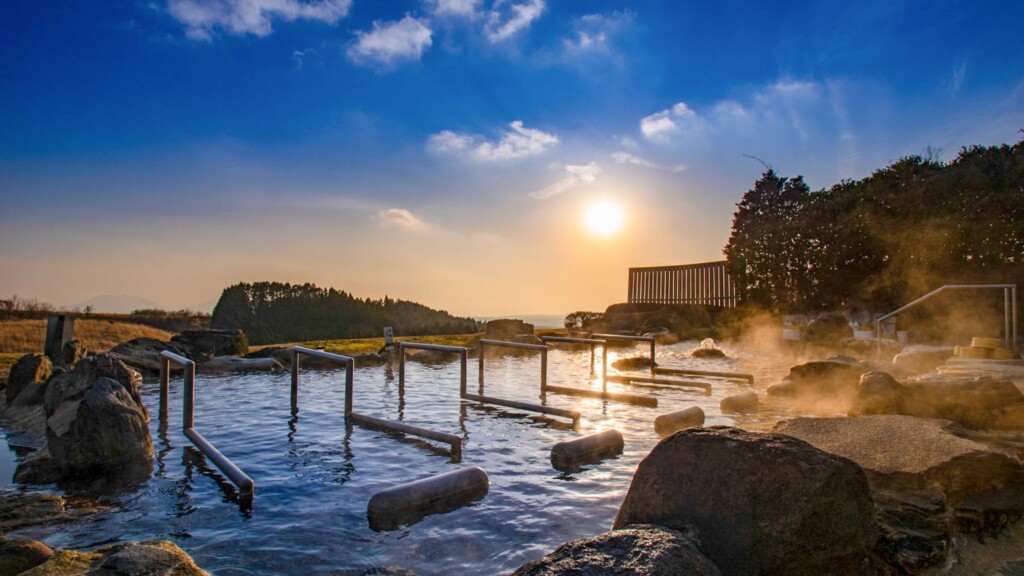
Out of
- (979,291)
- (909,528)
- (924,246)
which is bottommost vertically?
(909,528)

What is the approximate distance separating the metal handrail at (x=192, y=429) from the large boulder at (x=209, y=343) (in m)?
7.27

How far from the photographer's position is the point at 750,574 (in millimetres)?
3092

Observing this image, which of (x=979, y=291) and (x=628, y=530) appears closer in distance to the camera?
(x=628, y=530)

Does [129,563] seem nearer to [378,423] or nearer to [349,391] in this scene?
[378,423]

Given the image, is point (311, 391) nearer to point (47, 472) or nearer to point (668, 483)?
point (47, 472)

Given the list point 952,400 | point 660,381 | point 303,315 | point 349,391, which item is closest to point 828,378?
point 660,381

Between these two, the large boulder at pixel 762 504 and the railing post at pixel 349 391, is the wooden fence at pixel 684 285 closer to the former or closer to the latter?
the railing post at pixel 349 391

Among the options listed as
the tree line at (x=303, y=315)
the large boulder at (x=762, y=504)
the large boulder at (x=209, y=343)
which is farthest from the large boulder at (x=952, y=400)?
the tree line at (x=303, y=315)


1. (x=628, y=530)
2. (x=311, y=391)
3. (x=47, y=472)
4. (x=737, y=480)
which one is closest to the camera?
(x=628, y=530)

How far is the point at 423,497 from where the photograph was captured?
476 cm

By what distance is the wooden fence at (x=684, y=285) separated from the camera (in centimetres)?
3150

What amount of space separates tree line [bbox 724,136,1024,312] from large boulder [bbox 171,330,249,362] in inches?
869

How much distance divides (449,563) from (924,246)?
21393 mm

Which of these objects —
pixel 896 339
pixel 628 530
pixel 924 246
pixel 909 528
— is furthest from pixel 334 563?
pixel 924 246
